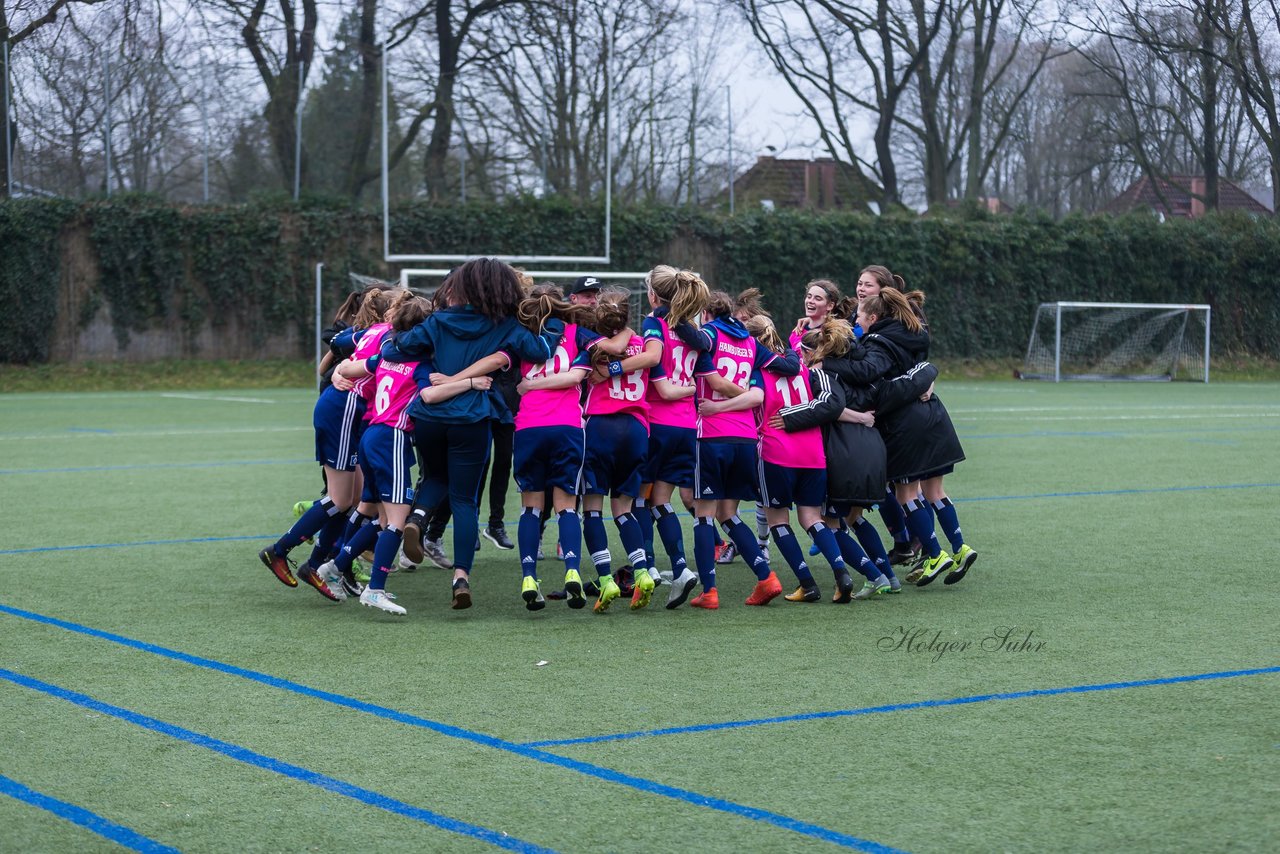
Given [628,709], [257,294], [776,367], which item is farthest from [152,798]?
[257,294]

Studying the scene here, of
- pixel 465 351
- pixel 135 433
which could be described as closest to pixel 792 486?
pixel 465 351

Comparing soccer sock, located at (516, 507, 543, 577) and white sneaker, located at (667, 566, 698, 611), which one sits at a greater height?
soccer sock, located at (516, 507, 543, 577)

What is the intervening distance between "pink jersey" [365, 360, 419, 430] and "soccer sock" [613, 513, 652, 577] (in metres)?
1.17

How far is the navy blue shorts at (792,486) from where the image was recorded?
23.7 ft

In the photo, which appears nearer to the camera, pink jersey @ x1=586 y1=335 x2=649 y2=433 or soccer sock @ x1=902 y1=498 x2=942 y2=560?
pink jersey @ x1=586 y1=335 x2=649 y2=433

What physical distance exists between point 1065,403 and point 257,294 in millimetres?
16198

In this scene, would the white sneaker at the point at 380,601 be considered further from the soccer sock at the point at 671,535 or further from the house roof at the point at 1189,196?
the house roof at the point at 1189,196

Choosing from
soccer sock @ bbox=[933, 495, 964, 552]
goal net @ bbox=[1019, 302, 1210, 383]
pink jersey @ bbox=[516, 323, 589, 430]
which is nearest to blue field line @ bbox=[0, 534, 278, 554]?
pink jersey @ bbox=[516, 323, 589, 430]

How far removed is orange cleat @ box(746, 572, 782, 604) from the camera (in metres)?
7.14

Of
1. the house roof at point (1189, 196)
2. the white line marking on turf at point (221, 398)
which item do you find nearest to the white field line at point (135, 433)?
the white line marking on turf at point (221, 398)

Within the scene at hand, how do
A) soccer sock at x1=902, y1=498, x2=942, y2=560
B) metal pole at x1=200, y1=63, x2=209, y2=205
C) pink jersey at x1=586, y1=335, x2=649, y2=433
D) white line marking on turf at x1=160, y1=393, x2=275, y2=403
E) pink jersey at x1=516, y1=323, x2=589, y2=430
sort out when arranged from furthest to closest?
metal pole at x1=200, y1=63, x2=209, y2=205, white line marking on turf at x1=160, y1=393, x2=275, y2=403, soccer sock at x1=902, y1=498, x2=942, y2=560, pink jersey at x1=586, y1=335, x2=649, y2=433, pink jersey at x1=516, y1=323, x2=589, y2=430

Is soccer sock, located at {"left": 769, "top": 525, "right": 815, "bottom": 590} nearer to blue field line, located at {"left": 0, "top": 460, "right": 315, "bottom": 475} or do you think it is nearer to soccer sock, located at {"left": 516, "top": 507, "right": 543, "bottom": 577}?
soccer sock, located at {"left": 516, "top": 507, "right": 543, "bottom": 577}

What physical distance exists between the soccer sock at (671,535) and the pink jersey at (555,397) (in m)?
0.72

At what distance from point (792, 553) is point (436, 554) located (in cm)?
239
